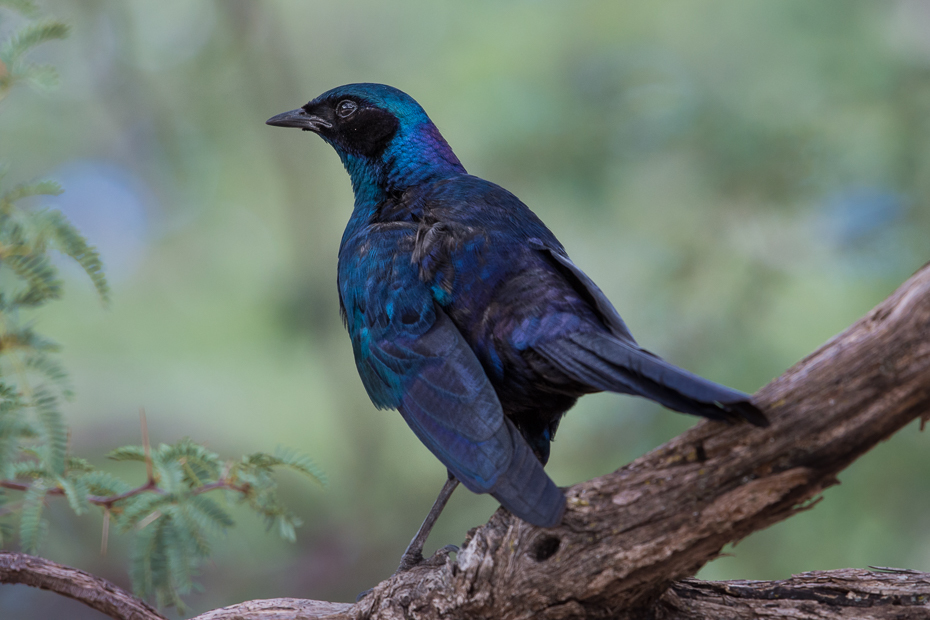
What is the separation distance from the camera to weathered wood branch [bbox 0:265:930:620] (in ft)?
6.87

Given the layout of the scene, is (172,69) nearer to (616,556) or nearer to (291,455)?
(291,455)

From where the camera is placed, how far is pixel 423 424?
9.56 ft

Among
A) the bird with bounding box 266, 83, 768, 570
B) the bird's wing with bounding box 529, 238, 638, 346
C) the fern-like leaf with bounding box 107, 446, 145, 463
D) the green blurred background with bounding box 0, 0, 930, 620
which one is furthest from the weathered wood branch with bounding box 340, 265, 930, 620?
the green blurred background with bounding box 0, 0, 930, 620

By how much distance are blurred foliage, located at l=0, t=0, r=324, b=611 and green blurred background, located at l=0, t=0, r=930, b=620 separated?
244 cm

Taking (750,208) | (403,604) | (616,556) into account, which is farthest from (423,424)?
(750,208)

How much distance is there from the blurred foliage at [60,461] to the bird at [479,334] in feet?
2.11

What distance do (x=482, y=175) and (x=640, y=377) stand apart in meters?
4.88

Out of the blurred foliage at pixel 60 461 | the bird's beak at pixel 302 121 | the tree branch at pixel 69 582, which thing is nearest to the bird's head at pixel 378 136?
the bird's beak at pixel 302 121

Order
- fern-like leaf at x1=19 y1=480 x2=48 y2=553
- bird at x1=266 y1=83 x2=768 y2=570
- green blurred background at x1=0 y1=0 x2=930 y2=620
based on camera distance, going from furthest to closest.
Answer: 1. green blurred background at x1=0 y1=0 x2=930 y2=620
2. fern-like leaf at x1=19 y1=480 x2=48 y2=553
3. bird at x1=266 y1=83 x2=768 y2=570

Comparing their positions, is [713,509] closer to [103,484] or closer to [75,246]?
[103,484]

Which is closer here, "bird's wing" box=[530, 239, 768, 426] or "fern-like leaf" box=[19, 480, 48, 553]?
"bird's wing" box=[530, 239, 768, 426]

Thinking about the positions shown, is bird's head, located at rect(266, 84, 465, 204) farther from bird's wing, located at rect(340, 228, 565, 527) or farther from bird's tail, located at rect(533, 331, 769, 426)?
bird's tail, located at rect(533, 331, 769, 426)

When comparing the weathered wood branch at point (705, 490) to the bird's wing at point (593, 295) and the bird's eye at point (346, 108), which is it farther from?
the bird's eye at point (346, 108)

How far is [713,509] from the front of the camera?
2.19 m
